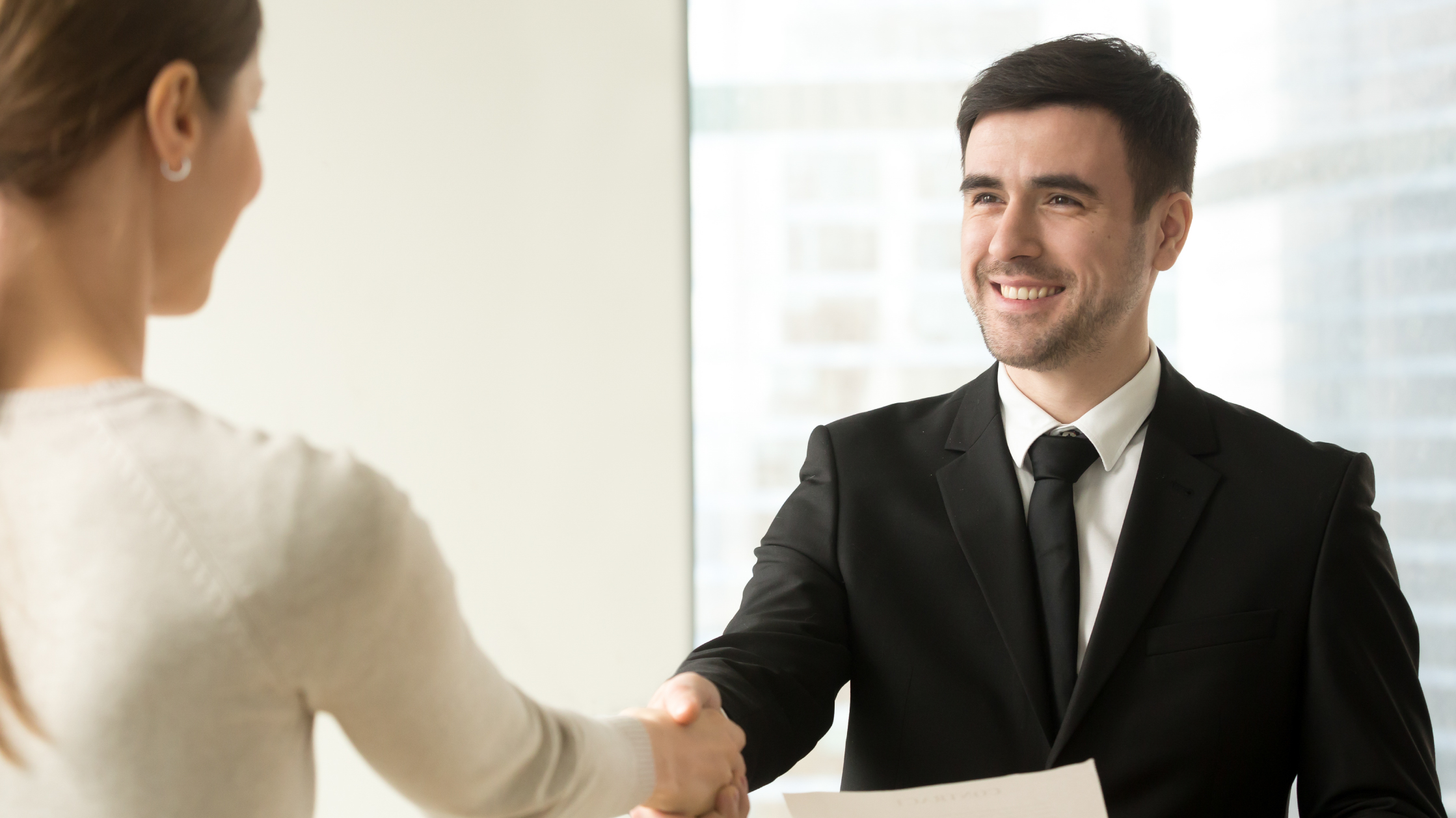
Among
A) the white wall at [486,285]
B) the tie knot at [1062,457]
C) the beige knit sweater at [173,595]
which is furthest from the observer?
the white wall at [486,285]

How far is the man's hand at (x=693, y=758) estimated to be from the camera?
4.19ft

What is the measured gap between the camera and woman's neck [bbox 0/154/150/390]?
0.76m

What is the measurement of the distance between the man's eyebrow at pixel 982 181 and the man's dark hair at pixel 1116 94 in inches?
4.2

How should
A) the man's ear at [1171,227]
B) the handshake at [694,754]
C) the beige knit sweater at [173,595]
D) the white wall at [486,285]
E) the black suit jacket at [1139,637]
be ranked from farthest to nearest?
the white wall at [486,285] < the man's ear at [1171,227] < the black suit jacket at [1139,637] < the handshake at [694,754] < the beige knit sweater at [173,595]

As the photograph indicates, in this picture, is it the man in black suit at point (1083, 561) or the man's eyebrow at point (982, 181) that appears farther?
the man's eyebrow at point (982, 181)

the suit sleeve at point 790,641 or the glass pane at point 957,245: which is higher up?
the glass pane at point 957,245

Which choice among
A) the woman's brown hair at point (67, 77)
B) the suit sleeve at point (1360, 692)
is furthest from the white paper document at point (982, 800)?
the woman's brown hair at point (67, 77)

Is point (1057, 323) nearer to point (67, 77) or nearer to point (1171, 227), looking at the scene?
point (1171, 227)

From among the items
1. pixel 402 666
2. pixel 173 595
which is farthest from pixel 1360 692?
pixel 173 595

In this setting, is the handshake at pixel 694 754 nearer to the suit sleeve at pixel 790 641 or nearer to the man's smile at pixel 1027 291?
the suit sleeve at pixel 790 641

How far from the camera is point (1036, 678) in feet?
5.00

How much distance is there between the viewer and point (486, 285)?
8.87 ft

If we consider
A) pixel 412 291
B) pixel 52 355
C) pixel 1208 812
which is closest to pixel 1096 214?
pixel 1208 812

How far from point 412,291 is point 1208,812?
204 cm
